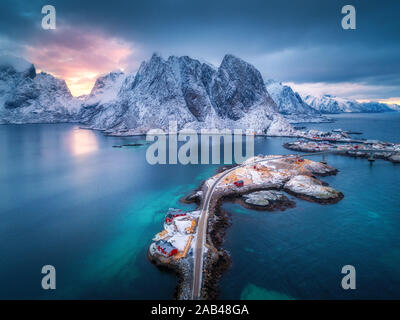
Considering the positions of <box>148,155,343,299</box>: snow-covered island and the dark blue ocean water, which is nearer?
the dark blue ocean water

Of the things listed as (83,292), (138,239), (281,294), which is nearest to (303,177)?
(281,294)

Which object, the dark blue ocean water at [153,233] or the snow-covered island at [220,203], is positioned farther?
the snow-covered island at [220,203]

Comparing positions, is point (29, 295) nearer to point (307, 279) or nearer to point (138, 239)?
point (138, 239)

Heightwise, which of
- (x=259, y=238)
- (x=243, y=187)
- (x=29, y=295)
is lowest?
(x=29, y=295)
